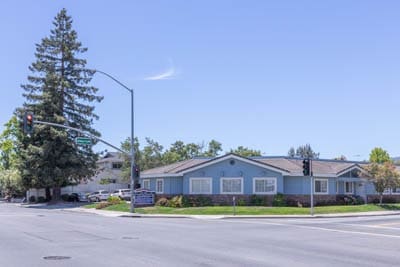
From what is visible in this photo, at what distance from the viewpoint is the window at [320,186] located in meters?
47.9

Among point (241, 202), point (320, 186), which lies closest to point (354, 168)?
point (320, 186)

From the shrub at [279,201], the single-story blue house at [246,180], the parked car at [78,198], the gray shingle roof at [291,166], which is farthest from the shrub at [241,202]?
the parked car at [78,198]

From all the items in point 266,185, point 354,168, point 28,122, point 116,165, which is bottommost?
point 266,185

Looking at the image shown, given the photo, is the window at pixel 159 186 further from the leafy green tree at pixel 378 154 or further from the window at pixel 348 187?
the leafy green tree at pixel 378 154

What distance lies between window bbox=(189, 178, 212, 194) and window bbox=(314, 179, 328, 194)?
9722 mm

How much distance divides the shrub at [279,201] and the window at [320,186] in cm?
430

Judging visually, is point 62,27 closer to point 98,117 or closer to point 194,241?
point 98,117

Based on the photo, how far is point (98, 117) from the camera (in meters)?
68.3

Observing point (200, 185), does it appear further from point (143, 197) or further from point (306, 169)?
point (306, 169)

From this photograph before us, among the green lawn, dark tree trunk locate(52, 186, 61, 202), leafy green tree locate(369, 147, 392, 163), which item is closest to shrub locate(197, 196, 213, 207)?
the green lawn

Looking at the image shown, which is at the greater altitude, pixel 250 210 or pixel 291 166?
pixel 291 166

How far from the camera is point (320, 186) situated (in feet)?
158

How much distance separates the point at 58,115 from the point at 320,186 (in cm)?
3323

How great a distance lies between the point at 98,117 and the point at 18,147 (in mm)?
10537
